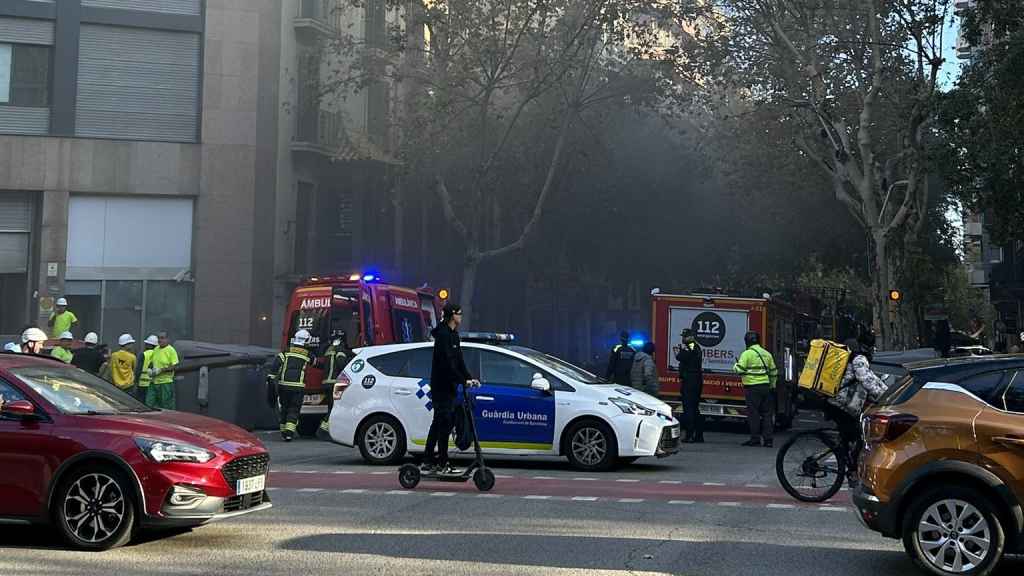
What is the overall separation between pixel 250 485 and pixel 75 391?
1488 millimetres

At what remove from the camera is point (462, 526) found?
10.2 m

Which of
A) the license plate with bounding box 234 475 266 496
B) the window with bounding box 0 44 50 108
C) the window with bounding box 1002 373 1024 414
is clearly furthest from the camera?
the window with bounding box 0 44 50 108

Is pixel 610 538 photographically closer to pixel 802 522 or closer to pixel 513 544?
pixel 513 544

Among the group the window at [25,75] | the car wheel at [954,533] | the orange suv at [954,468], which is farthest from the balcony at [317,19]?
the car wheel at [954,533]

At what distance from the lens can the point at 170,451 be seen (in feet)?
29.4

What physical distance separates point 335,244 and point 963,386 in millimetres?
30036

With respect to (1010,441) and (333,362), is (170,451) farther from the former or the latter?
(333,362)

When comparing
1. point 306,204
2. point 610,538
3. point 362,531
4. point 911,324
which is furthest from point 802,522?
point 306,204

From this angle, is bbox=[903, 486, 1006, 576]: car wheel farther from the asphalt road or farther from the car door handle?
the asphalt road

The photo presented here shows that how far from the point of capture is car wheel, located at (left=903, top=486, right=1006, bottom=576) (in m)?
7.86

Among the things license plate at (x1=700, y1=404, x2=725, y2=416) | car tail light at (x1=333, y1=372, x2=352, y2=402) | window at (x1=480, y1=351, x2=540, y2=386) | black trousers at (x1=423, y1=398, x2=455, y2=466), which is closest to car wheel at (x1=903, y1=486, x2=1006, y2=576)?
black trousers at (x1=423, y1=398, x2=455, y2=466)

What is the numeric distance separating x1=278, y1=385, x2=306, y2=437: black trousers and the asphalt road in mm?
5404

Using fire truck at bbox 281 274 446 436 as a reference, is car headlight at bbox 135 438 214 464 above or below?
below

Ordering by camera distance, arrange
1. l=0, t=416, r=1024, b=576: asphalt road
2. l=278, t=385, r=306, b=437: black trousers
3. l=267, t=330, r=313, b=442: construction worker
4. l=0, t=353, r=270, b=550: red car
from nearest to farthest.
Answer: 1. l=0, t=416, r=1024, b=576: asphalt road
2. l=0, t=353, r=270, b=550: red car
3. l=267, t=330, r=313, b=442: construction worker
4. l=278, t=385, r=306, b=437: black trousers
